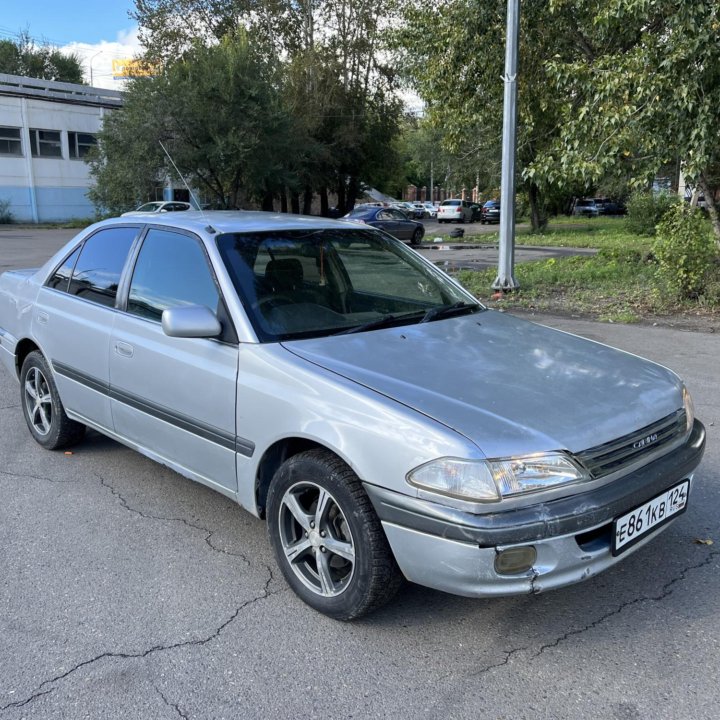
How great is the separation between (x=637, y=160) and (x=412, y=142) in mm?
65520

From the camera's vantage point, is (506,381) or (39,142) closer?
(506,381)

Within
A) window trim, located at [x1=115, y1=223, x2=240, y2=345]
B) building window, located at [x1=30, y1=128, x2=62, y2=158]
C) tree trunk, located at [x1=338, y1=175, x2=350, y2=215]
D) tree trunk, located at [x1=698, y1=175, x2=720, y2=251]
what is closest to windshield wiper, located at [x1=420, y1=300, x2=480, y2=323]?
window trim, located at [x1=115, y1=223, x2=240, y2=345]

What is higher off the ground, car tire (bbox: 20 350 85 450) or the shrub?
the shrub

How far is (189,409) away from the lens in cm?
335

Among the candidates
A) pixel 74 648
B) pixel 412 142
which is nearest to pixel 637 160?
pixel 74 648

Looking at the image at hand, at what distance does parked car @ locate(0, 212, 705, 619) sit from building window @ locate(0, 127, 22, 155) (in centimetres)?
4010

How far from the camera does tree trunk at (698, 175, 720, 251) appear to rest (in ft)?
35.2

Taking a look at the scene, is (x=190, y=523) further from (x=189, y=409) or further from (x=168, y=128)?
(x=168, y=128)

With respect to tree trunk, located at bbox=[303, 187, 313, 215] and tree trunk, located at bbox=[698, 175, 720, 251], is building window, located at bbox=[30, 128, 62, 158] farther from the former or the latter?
tree trunk, located at bbox=[698, 175, 720, 251]

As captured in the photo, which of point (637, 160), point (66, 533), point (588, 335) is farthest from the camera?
point (637, 160)

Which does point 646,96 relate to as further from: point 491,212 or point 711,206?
point 491,212

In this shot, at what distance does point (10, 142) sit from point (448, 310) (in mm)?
41842

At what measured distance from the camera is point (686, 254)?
31.9ft

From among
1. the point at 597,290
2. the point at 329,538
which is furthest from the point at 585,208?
the point at 329,538
